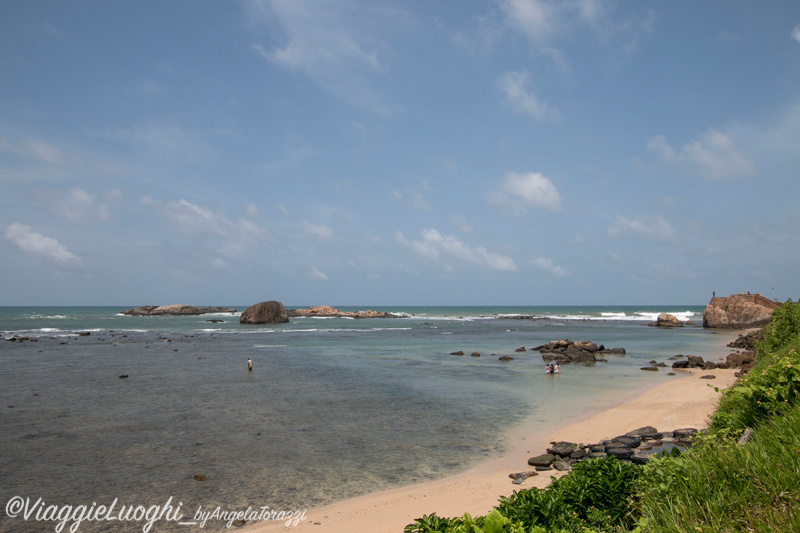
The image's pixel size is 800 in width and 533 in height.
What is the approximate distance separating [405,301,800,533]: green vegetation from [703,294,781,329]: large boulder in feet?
237

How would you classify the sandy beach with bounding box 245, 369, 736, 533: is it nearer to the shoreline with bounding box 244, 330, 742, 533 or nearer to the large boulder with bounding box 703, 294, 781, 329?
the shoreline with bounding box 244, 330, 742, 533

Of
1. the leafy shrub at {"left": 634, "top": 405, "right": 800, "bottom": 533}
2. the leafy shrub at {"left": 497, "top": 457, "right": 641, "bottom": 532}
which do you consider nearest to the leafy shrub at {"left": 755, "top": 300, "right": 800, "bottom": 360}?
the leafy shrub at {"left": 634, "top": 405, "right": 800, "bottom": 533}

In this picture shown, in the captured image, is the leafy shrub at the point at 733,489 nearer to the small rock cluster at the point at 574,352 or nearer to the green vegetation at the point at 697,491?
the green vegetation at the point at 697,491

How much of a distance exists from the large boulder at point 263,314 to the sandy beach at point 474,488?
7845 cm

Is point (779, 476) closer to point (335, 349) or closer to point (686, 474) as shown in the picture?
point (686, 474)

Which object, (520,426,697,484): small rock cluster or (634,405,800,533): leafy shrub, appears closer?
(634,405,800,533): leafy shrub

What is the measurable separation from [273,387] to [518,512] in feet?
65.3

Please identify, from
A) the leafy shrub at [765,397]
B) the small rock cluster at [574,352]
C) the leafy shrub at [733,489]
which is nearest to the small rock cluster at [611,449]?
the leafy shrub at [765,397]

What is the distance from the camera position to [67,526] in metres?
8.46

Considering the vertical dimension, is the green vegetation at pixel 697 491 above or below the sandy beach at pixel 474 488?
above

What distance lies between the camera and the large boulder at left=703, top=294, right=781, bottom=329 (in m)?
64.6

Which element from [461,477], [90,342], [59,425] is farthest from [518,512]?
[90,342]

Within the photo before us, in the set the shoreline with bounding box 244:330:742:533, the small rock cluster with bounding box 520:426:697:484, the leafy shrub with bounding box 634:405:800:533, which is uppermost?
the leafy shrub with bounding box 634:405:800:533

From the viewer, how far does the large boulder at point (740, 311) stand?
64.6 meters
